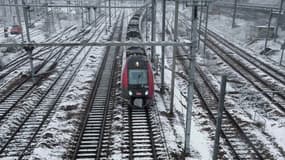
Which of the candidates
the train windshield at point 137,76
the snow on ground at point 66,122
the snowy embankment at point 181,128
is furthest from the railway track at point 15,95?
the snowy embankment at point 181,128

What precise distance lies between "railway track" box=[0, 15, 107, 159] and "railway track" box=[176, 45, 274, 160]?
8927 mm

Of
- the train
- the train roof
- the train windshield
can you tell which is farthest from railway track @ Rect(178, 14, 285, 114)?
the train roof

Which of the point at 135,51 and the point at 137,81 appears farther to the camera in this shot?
the point at 135,51

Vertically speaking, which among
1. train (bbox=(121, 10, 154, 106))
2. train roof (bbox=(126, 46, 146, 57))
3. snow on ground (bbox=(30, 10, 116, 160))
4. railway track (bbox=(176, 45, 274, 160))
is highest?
train roof (bbox=(126, 46, 146, 57))

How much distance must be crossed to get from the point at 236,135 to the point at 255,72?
13.0 meters

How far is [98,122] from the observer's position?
15938 mm

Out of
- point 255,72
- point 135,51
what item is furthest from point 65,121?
point 255,72

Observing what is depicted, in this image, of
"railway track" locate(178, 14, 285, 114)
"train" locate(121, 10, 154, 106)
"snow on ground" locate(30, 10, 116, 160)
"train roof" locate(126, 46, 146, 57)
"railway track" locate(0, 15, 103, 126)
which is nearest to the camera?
"snow on ground" locate(30, 10, 116, 160)

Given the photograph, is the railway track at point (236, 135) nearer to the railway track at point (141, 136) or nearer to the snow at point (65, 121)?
the railway track at point (141, 136)

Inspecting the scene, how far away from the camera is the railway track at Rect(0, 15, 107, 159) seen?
1314 centimetres

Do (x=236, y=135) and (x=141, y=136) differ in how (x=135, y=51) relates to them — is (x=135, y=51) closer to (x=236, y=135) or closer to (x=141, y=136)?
(x=141, y=136)

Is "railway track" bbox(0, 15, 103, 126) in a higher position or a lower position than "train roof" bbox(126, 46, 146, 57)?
lower

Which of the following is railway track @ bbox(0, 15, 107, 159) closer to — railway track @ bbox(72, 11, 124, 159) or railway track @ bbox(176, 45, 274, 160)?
railway track @ bbox(72, 11, 124, 159)

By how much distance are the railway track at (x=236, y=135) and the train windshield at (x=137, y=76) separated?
4413 millimetres
